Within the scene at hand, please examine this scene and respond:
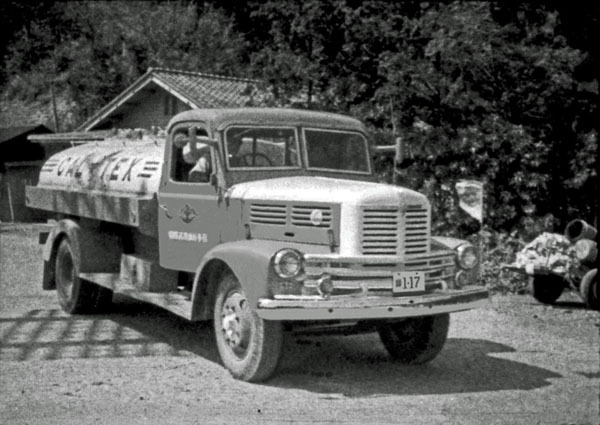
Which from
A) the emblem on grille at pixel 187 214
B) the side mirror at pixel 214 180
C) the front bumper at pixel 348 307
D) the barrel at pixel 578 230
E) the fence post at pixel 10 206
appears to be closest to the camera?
the front bumper at pixel 348 307

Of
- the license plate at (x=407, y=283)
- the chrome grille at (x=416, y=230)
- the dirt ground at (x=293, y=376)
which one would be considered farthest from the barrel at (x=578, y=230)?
the license plate at (x=407, y=283)

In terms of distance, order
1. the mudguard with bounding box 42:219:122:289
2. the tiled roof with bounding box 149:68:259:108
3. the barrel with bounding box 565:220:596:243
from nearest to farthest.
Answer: the mudguard with bounding box 42:219:122:289 < the barrel with bounding box 565:220:596:243 < the tiled roof with bounding box 149:68:259:108

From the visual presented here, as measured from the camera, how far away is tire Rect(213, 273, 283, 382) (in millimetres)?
7273

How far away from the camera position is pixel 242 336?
753 cm

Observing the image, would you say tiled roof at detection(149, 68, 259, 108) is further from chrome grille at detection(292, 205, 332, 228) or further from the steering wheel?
chrome grille at detection(292, 205, 332, 228)

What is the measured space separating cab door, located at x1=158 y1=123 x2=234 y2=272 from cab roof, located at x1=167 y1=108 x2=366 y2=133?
4.0 inches

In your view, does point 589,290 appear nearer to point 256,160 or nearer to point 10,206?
Answer: point 256,160

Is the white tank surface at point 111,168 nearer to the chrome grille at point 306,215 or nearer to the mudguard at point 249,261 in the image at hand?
the mudguard at point 249,261

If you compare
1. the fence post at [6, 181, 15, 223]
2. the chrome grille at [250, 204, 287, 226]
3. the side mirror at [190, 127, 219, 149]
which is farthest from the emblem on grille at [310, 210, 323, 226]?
the fence post at [6, 181, 15, 223]

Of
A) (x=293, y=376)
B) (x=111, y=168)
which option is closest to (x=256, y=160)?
(x=293, y=376)

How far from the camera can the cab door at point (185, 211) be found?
858cm

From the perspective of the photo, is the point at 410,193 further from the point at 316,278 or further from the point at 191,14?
the point at 191,14

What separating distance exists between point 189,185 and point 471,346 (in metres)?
3.27

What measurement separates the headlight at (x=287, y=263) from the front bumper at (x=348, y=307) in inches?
7.1
